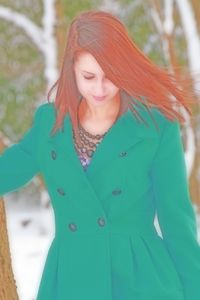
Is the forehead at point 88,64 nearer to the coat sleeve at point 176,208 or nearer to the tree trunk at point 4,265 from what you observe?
the coat sleeve at point 176,208

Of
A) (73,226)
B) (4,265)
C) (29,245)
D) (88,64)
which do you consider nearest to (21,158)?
(73,226)

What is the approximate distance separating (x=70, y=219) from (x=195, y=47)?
17.9 ft

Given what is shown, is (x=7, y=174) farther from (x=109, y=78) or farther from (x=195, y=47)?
(x=195, y=47)

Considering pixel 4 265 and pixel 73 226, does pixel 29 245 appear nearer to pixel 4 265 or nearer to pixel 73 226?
Answer: pixel 4 265

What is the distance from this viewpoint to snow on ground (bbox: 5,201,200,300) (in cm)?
601

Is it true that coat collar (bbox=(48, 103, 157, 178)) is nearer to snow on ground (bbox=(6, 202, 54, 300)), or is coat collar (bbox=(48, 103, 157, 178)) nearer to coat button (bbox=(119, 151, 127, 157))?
coat button (bbox=(119, 151, 127, 157))

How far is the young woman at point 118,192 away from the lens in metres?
2.25

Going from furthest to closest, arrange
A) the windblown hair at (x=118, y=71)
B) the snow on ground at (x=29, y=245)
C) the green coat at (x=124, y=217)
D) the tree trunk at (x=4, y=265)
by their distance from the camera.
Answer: the snow on ground at (x=29, y=245), the tree trunk at (x=4, y=265), the green coat at (x=124, y=217), the windblown hair at (x=118, y=71)

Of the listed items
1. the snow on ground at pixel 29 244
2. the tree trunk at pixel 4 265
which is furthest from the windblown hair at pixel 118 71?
the snow on ground at pixel 29 244

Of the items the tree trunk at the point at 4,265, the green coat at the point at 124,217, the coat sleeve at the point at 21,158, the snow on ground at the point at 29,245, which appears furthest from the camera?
the snow on ground at the point at 29,245

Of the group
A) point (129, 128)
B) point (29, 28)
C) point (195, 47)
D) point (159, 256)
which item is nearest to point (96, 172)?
point (129, 128)

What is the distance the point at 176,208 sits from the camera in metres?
2.27

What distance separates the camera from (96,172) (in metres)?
2.26

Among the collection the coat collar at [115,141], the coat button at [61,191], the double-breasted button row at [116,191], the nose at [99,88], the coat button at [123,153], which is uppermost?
the nose at [99,88]
